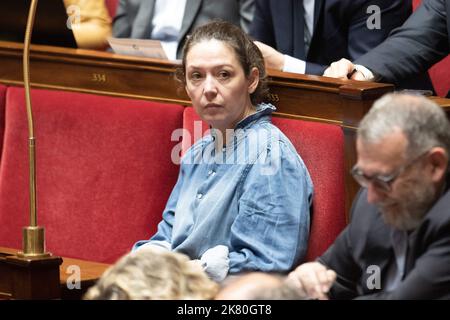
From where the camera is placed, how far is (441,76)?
3025mm

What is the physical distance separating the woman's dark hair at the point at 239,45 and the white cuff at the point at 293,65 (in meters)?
0.31

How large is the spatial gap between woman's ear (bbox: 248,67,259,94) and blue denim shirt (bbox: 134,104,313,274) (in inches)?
1.9

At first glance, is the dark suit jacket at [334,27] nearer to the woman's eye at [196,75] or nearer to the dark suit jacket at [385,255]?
the woman's eye at [196,75]

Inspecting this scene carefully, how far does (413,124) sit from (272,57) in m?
1.09

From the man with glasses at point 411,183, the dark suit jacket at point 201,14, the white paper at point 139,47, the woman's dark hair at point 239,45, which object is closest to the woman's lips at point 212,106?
the woman's dark hair at point 239,45

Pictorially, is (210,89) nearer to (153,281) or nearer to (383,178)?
(383,178)

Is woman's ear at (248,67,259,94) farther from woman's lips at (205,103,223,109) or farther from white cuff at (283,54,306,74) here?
white cuff at (283,54,306,74)

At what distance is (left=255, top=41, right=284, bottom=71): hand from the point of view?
107 inches

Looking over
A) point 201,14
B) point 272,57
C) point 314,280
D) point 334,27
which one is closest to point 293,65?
point 272,57

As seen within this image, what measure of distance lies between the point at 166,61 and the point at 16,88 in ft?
1.57

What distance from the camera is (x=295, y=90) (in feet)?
7.91

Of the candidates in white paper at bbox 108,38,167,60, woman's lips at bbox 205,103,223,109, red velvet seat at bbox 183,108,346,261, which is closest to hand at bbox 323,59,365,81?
red velvet seat at bbox 183,108,346,261
